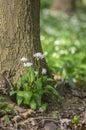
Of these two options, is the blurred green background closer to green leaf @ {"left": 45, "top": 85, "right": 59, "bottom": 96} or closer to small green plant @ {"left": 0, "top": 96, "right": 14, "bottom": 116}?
green leaf @ {"left": 45, "top": 85, "right": 59, "bottom": 96}

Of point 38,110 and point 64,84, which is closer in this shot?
point 38,110

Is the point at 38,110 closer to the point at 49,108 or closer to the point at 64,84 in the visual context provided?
the point at 49,108

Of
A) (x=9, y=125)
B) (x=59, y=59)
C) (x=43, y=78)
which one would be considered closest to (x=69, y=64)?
(x=59, y=59)

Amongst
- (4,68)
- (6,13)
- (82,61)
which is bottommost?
(82,61)

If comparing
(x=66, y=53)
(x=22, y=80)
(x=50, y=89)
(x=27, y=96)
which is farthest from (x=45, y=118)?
(x=66, y=53)

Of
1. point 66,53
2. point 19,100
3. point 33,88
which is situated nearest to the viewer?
point 19,100

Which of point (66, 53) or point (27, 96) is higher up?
point (27, 96)

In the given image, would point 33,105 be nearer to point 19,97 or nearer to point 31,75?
point 19,97

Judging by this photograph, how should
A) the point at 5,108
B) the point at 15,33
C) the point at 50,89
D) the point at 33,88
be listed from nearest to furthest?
1. the point at 5,108
2. the point at 33,88
3. the point at 50,89
4. the point at 15,33
